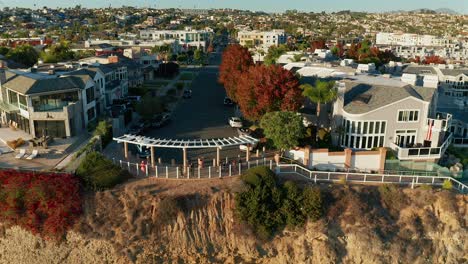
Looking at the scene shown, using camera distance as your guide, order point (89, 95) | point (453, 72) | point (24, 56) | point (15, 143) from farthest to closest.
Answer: point (24, 56) < point (453, 72) < point (89, 95) < point (15, 143)

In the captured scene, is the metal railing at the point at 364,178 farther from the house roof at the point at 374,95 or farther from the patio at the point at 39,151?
the patio at the point at 39,151

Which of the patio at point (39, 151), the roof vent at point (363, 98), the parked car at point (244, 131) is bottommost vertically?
the parked car at point (244, 131)

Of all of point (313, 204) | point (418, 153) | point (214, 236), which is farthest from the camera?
point (418, 153)

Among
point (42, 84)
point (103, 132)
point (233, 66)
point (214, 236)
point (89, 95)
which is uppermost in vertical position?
point (233, 66)

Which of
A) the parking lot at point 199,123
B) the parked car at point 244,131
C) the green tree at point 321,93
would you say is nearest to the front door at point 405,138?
the green tree at point 321,93

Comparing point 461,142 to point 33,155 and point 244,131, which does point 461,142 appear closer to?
point 244,131

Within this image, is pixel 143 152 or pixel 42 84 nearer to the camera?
pixel 143 152

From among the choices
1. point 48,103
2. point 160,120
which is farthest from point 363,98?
point 48,103
